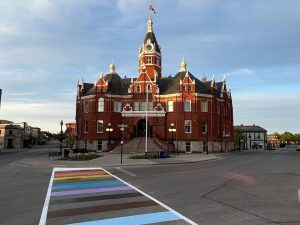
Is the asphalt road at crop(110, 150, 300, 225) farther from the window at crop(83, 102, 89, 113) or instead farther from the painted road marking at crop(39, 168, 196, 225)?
the window at crop(83, 102, 89, 113)

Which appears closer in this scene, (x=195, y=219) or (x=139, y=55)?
(x=195, y=219)

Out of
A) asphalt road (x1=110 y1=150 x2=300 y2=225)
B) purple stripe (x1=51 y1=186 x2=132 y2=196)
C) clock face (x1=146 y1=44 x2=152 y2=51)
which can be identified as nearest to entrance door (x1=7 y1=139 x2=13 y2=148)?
clock face (x1=146 y1=44 x2=152 y2=51)

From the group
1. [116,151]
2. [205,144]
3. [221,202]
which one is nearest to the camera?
[221,202]

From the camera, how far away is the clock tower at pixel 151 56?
2749 inches

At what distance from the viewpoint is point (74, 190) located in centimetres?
1630

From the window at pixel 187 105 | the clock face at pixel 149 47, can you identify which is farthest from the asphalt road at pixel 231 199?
the clock face at pixel 149 47

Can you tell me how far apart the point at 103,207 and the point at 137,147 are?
41.9 m

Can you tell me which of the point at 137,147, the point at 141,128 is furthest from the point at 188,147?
the point at 137,147

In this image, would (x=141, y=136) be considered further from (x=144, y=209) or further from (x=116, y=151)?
(x=144, y=209)

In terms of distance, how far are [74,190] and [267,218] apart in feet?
30.6

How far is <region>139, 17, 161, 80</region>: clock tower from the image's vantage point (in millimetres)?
69812

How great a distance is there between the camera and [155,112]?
198ft

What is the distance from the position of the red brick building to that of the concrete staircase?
3.33 metres

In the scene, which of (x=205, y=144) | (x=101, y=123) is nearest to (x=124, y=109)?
(x=101, y=123)
